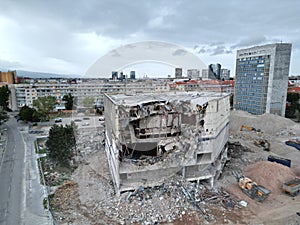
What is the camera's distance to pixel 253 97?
3253 cm

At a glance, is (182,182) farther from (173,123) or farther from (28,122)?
(28,122)

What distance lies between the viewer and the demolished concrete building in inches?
410

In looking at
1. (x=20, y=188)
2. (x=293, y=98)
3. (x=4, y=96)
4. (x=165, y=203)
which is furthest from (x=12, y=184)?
(x=293, y=98)

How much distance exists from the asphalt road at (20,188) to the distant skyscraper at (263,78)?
1241 inches

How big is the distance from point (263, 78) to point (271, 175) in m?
22.4

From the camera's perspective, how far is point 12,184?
11.6 meters

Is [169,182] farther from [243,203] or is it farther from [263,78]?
[263,78]

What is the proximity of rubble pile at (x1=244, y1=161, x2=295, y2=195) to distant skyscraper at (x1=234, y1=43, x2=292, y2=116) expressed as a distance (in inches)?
820

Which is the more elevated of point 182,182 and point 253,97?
point 253,97

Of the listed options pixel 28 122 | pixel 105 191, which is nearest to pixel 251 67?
pixel 105 191

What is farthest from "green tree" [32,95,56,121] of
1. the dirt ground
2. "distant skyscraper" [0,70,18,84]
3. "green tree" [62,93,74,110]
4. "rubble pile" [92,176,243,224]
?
"distant skyscraper" [0,70,18,84]

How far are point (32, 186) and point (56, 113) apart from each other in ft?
92.8

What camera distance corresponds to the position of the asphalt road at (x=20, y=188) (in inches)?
352

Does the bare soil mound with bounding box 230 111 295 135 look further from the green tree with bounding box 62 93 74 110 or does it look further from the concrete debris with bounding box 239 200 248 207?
the green tree with bounding box 62 93 74 110
